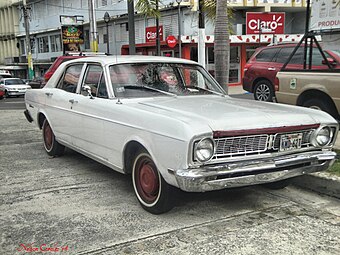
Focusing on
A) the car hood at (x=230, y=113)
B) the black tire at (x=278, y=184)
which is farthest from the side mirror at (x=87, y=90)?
the black tire at (x=278, y=184)

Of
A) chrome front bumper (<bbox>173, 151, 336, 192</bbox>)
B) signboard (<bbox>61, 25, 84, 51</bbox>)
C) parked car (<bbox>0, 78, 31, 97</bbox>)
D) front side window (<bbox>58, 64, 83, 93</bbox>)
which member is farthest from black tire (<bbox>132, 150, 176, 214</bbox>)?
signboard (<bbox>61, 25, 84, 51</bbox>)

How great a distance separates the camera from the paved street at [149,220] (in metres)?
3.49

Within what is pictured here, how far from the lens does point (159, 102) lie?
A: 4.66 m

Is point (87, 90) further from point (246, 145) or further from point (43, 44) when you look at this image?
point (43, 44)

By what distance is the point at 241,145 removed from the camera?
3822 millimetres

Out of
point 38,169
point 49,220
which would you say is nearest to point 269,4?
point 38,169

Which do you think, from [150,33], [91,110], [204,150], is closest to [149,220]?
[204,150]

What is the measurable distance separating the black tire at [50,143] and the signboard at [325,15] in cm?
1163

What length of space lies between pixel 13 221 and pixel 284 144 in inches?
112

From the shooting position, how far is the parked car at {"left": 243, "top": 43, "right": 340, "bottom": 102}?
1086cm

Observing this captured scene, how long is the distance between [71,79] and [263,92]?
21.7 ft

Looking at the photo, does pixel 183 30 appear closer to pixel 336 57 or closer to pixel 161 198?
pixel 336 57

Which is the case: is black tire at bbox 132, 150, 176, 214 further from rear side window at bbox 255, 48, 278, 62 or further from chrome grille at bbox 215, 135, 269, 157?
rear side window at bbox 255, 48, 278, 62

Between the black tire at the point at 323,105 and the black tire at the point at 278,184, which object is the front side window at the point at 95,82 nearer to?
the black tire at the point at 278,184
